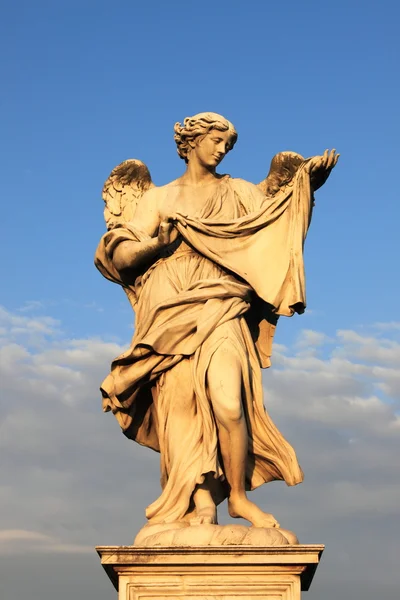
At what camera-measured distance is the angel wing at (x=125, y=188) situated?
11086 mm

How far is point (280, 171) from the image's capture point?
1083 cm

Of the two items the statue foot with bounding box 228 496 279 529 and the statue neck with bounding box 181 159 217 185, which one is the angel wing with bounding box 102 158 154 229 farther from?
the statue foot with bounding box 228 496 279 529

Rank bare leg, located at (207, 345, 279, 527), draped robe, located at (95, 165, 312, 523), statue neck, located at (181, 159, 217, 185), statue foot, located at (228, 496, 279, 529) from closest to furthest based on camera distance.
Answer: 1. statue foot, located at (228, 496, 279, 529)
2. bare leg, located at (207, 345, 279, 527)
3. draped robe, located at (95, 165, 312, 523)
4. statue neck, located at (181, 159, 217, 185)

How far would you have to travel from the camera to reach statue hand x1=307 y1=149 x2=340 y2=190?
10172mm

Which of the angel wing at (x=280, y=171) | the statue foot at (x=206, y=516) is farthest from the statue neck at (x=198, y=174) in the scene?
the statue foot at (x=206, y=516)

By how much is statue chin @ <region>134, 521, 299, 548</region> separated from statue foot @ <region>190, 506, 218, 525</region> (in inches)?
4.8

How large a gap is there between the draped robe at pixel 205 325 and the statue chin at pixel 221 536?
16.1 inches

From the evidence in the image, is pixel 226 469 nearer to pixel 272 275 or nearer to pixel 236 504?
pixel 236 504

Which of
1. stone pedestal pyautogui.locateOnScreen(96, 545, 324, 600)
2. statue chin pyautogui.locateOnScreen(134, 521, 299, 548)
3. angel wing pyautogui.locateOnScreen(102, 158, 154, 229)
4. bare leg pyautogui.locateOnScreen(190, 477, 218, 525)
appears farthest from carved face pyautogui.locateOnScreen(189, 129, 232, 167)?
stone pedestal pyautogui.locateOnScreen(96, 545, 324, 600)

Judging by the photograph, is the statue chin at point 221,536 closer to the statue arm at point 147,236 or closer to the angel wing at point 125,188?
the statue arm at point 147,236

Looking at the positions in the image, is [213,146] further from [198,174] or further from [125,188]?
[125,188]

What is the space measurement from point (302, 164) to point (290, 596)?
13.3 ft

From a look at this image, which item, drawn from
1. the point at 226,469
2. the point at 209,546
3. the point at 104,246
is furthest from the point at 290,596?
the point at 104,246

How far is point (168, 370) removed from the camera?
981cm
